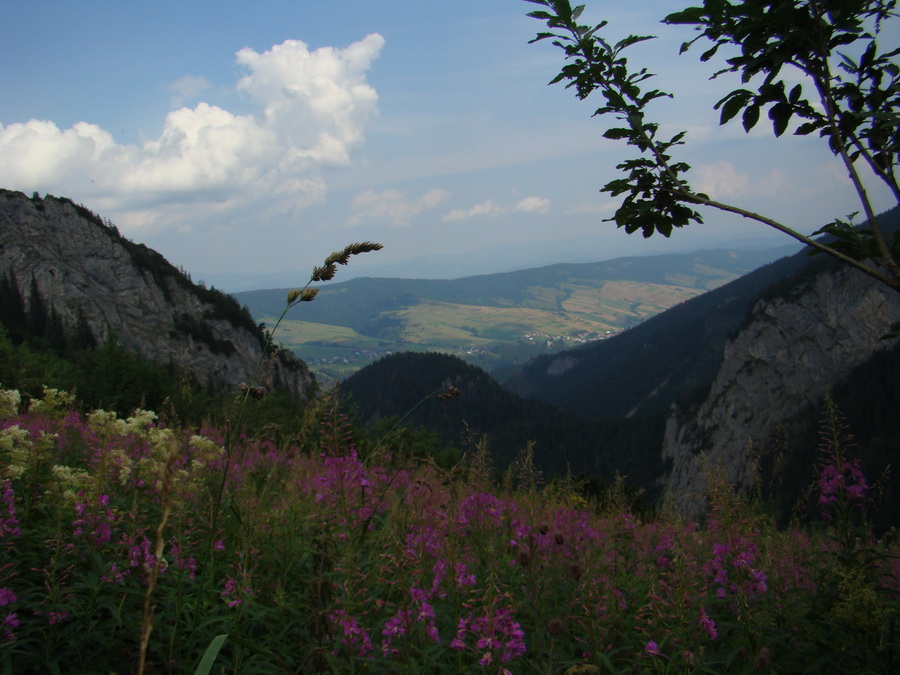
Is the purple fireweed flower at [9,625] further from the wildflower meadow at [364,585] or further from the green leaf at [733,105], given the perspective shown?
the green leaf at [733,105]

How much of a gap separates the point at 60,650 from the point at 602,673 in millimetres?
3464

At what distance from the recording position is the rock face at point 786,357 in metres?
114

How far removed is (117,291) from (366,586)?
7773 cm

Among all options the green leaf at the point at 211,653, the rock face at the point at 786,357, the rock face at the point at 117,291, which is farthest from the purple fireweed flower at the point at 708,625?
the rock face at the point at 786,357

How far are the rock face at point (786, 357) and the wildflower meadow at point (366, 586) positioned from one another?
380ft

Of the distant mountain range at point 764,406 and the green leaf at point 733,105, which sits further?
the distant mountain range at point 764,406

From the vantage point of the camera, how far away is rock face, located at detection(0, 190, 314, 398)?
62344 millimetres

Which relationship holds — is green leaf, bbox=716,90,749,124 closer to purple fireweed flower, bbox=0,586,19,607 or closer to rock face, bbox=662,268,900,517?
purple fireweed flower, bbox=0,586,19,607

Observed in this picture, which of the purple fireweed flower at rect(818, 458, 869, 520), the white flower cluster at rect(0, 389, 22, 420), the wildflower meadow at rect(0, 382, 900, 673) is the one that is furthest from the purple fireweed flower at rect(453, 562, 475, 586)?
the white flower cluster at rect(0, 389, 22, 420)

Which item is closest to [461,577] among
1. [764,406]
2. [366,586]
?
[366,586]

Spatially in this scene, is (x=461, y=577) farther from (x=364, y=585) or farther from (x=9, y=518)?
(x=9, y=518)

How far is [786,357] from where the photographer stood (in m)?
121

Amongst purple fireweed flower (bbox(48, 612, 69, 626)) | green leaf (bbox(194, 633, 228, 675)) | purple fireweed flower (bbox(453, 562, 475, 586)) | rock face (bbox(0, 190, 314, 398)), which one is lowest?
purple fireweed flower (bbox(453, 562, 475, 586))

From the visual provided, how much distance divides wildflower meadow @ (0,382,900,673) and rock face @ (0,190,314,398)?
183 feet
